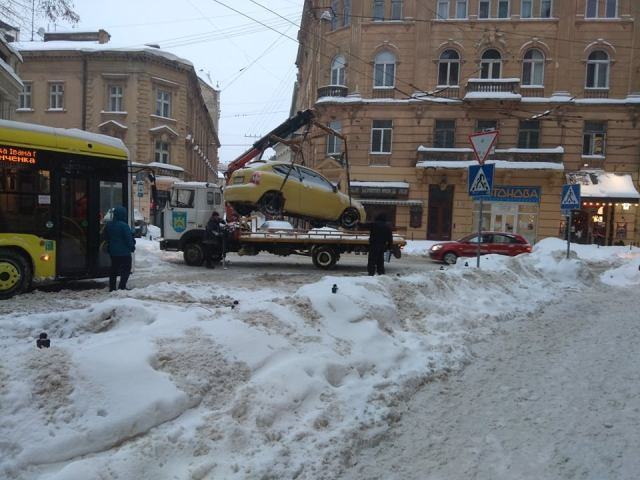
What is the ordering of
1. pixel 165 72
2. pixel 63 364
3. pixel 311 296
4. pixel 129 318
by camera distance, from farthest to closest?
pixel 165 72, pixel 311 296, pixel 129 318, pixel 63 364

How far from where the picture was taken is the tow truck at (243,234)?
1494 centimetres

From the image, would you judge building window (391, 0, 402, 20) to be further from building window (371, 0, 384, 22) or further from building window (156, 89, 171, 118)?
building window (156, 89, 171, 118)

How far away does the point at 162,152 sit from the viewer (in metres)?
40.0

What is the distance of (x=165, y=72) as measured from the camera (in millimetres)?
39812

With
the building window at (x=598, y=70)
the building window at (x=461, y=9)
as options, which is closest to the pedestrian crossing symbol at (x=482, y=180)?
the building window at (x=461, y=9)

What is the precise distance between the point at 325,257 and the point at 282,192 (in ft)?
8.31

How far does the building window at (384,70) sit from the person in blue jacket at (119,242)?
2427 cm

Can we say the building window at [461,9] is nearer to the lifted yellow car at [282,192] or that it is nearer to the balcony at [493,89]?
the balcony at [493,89]

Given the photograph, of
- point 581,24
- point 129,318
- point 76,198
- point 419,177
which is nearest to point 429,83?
point 419,177

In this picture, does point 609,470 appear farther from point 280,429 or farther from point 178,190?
point 178,190

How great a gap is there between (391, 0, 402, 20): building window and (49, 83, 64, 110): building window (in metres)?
26.4

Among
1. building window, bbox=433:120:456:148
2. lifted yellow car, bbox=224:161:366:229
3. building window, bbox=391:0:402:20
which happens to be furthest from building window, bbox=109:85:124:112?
lifted yellow car, bbox=224:161:366:229

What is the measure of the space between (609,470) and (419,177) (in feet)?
90.0

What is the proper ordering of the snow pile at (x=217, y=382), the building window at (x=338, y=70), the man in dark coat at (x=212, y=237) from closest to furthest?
1. the snow pile at (x=217, y=382)
2. the man in dark coat at (x=212, y=237)
3. the building window at (x=338, y=70)
